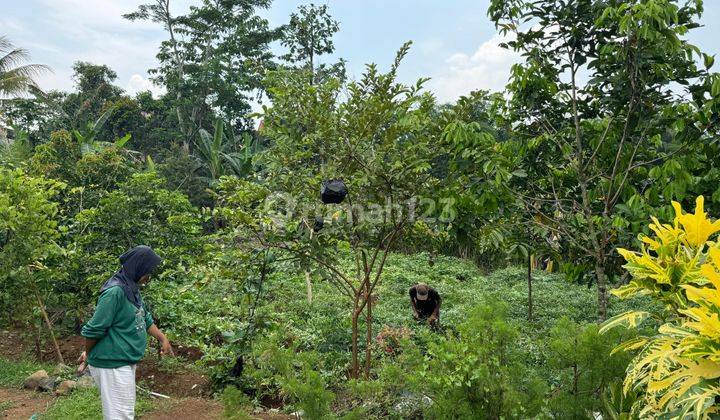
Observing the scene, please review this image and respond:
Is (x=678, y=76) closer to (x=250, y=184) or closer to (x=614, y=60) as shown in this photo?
(x=614, y=60)

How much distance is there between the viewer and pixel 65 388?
17.0 ft

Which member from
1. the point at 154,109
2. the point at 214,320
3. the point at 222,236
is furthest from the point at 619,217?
the point at 154,109

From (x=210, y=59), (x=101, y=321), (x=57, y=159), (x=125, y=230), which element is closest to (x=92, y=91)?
(x=210, y=59)

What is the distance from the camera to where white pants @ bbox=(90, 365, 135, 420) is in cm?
341

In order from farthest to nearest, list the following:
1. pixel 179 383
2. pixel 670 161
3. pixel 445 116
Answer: pixel 179 383, pixel 445 116, pixel 670 161

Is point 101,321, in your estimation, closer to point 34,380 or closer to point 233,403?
point 233,403

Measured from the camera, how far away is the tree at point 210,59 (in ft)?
75.4

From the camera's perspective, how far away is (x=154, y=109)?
25.7m

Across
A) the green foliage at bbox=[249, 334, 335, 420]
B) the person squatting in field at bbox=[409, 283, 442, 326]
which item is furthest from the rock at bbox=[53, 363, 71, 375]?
the person squatting in field at bbox=[409, 283, 442, 326]

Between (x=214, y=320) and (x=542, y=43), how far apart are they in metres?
4.12

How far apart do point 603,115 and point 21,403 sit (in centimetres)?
547

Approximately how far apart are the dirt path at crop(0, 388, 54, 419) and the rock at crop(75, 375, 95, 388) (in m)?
0.24

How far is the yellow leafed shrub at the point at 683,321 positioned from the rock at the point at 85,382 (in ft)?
15.3

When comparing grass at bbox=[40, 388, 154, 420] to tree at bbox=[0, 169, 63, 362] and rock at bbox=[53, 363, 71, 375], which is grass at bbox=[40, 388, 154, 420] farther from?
tree at bbox=[0, 169, 63, 362]
